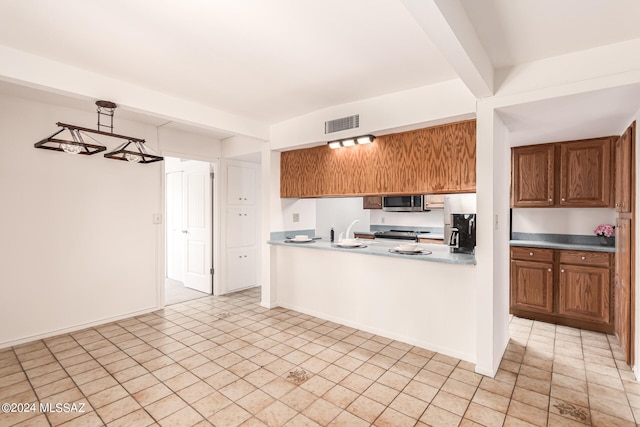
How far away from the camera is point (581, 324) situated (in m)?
3.64

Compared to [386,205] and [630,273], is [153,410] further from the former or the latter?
[386,205]

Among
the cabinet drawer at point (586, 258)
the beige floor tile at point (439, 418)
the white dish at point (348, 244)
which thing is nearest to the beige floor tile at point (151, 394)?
the beige floor tile at point (439, 418)

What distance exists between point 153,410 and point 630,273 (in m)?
3.94

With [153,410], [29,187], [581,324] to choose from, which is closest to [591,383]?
[581,324]

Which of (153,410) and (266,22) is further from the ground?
(266,22)

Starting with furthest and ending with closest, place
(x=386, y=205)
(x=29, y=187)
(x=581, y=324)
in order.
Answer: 1. (x=386, y=205)
2. (x=581, y=324)
3. (x=29, y=187)

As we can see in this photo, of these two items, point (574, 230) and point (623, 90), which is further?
point (574, 230)

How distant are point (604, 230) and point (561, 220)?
0.45 metres

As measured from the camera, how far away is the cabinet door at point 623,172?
280 centimetres

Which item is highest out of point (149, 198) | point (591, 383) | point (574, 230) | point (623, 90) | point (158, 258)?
point (623, 90)

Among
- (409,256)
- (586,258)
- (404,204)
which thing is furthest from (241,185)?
(586,258)

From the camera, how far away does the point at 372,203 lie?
6418 mm

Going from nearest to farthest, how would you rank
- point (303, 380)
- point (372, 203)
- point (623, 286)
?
point (303, 380) → point (623, 286) → point (372, 203)

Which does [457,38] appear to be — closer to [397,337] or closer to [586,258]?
[397,337]
